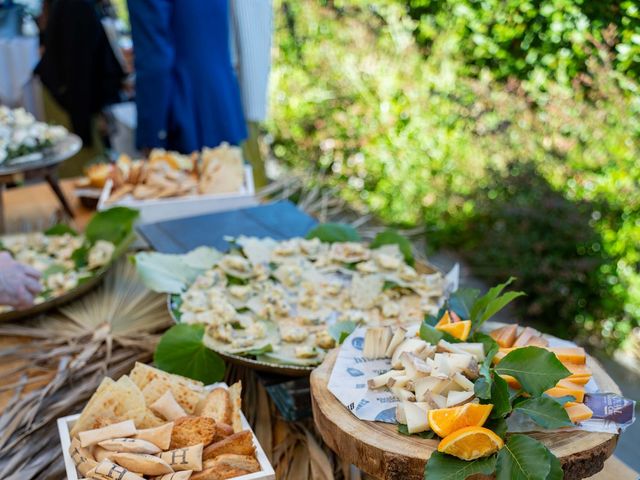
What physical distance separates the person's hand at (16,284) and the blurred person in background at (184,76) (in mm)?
976

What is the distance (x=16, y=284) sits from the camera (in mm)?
1357

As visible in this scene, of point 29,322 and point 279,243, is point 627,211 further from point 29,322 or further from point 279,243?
point 29,322

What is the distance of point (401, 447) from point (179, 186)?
Answer: 1344 mm

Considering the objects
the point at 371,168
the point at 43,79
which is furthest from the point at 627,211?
the point at 43,79

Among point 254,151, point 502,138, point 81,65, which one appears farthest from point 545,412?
point 81,65

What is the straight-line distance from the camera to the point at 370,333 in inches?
36.9

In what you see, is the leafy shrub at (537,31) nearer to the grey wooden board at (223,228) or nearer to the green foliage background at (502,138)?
the green foliage background at (502,138)

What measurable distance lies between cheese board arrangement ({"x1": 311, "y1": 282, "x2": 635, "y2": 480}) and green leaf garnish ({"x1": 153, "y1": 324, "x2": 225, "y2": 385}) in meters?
0.27

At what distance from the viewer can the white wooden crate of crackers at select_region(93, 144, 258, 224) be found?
73.7 inches

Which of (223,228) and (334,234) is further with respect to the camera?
(223,228)

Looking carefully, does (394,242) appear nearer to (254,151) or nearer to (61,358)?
(61,358)

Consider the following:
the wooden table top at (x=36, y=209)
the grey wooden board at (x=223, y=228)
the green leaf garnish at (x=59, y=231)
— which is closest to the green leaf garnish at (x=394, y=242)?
the grey wooden board at (x=223, y=228)

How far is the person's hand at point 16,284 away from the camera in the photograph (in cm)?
135

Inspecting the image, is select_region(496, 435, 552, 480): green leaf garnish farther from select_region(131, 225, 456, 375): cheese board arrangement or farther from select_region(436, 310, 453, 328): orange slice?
select_region(131, 225, 456, 375): cheese board arrangement
